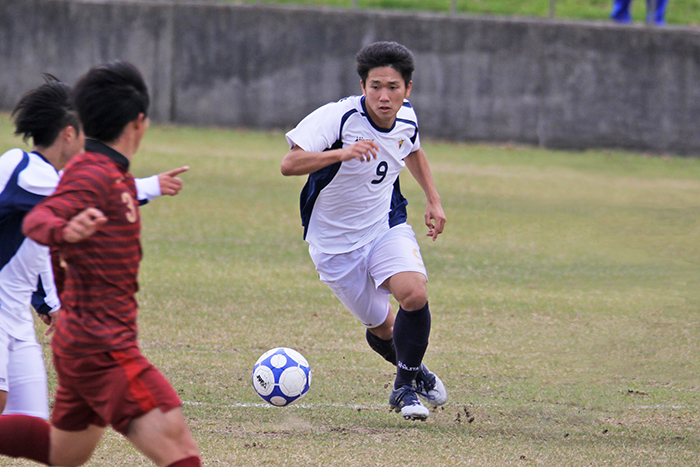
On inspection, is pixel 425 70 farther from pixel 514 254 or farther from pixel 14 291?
pixel 14 291

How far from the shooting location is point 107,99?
291cm

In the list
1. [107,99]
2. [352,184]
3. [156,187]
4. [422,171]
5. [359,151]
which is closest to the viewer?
Answer: [107,99]

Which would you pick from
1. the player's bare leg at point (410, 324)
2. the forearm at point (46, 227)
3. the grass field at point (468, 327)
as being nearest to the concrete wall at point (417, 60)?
the grass field at point (468, 327)

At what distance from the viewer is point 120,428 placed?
2814mm

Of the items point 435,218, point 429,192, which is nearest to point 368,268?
point 435,218

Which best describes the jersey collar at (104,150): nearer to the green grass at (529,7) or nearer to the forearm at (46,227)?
the forearm at (46,227)

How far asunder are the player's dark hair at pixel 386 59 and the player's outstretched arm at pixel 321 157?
0.51m

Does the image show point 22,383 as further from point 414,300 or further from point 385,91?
point 385,91

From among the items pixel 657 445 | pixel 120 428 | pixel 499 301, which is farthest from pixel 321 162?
pixel 499 301

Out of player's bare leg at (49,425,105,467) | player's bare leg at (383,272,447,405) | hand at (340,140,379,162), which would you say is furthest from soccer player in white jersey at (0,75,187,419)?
player's bare leg at (383,272,447,405)

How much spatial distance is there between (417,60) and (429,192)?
11.5 m

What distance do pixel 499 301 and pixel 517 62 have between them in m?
9.54

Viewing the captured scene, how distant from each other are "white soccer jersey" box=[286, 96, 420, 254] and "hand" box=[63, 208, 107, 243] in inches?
85.3

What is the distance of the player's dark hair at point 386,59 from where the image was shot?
4.66 metres
